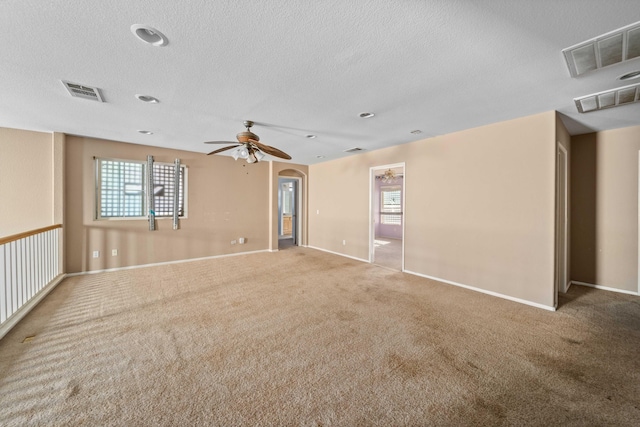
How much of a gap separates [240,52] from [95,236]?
4.68m

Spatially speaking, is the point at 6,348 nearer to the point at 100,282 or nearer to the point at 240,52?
the point at 100,282

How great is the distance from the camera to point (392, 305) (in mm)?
3127

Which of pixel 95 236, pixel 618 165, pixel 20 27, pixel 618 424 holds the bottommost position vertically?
pixel 618 424

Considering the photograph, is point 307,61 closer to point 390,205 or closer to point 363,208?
point 363,208

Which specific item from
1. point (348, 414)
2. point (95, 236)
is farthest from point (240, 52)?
point (95, 236)

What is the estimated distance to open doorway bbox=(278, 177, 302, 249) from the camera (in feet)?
24.6

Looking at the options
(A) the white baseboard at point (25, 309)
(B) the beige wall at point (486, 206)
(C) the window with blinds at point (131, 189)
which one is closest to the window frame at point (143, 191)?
(C) the window with blinds at point (131, 189)

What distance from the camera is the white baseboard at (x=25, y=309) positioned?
2357mm

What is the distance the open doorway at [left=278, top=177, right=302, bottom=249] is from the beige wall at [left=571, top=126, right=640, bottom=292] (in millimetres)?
5967

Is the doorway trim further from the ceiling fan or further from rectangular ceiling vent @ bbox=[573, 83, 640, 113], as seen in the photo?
the ceiling fan

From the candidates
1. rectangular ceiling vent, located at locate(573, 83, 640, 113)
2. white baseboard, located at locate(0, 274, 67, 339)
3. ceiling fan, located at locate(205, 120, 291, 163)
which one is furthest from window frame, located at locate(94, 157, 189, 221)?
rectangular ceiling vent, located at locate(573, 83, 640, 113)

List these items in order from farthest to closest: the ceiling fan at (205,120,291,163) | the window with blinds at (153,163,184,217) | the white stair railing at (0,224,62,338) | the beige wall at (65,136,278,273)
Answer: the window with blinds at (153,163,184,217), the beige wall at (65,136,278,273), the ceiling fan at (205,120,291,163), the white stair railing at (0,224,62,338)

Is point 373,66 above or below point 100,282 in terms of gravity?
above

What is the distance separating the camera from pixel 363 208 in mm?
5625
